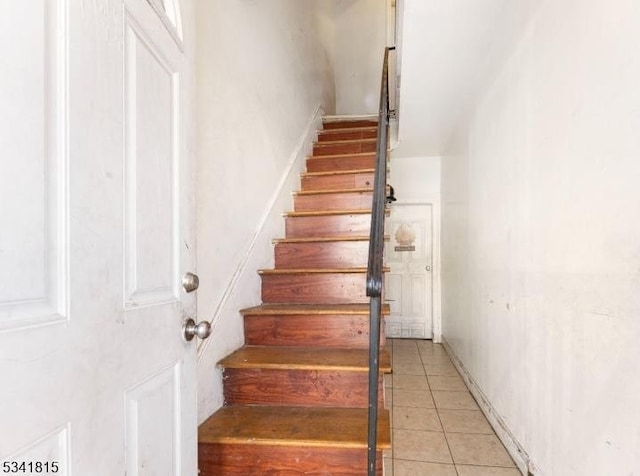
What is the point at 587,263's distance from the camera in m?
1.19

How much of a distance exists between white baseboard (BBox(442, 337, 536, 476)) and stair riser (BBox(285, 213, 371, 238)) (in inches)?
54.2

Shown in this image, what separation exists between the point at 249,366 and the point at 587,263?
1380 millimetres

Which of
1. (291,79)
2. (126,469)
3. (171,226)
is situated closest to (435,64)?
(291,79)

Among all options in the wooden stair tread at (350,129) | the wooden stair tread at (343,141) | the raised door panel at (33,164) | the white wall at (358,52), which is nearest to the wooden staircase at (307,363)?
the wooden stair tread at (343,141)

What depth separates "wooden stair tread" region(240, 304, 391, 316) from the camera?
1845 millimetres

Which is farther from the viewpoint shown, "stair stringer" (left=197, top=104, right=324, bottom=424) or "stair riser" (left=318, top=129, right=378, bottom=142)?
"stair riser" (left=318, top=129, right=378, bottom=142)

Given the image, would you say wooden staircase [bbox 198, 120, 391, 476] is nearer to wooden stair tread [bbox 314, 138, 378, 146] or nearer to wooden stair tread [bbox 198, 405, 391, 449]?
wooden stair tread [bbox 198, 405, 391, 449]

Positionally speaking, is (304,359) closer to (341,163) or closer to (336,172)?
(336,172)

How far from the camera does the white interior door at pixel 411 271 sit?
4.33 meters

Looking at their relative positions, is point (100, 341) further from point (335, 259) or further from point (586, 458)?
point (335, 259)

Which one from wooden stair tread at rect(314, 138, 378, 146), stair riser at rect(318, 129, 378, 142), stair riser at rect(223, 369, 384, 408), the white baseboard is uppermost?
stair riser at rect(318, 129, 378, 142)

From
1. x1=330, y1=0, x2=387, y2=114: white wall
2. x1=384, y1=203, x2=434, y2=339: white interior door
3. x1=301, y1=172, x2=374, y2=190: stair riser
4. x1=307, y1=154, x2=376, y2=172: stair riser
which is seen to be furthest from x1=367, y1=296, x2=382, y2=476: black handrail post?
x1=330, y1=0, x2=387, y2=114: white wall

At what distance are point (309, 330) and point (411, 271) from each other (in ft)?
9.01

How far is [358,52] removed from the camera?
5.43m
